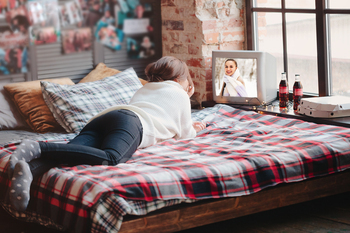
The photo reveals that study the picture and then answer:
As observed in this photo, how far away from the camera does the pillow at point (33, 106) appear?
351 centimetres

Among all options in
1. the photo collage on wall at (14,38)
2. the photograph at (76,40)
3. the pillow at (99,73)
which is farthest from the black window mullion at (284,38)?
the photo collage on wall at (14,38)

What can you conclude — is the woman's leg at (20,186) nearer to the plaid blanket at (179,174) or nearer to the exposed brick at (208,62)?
the plaid blanket at (179,174)

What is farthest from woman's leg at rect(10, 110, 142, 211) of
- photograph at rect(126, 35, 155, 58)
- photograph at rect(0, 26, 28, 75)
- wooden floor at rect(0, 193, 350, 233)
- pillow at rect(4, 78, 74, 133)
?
photograph at rect(126, 35, 155, 58)

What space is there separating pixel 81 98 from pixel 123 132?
106 cm

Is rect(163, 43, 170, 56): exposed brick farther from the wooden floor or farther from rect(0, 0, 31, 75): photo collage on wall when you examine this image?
the wooden floor

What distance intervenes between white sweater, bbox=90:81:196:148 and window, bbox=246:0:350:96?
3.93ft

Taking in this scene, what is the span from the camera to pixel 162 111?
291 cm

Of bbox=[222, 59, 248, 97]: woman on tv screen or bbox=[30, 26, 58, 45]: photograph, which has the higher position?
bbox=[30, 26, 58, 45]: photograph

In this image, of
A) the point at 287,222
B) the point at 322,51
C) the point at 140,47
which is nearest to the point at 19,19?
the point at 140,47

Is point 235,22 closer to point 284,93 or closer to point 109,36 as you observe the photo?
point 284,93

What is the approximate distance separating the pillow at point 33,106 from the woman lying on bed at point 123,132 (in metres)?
0.81

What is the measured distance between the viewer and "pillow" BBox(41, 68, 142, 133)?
3.44 metres

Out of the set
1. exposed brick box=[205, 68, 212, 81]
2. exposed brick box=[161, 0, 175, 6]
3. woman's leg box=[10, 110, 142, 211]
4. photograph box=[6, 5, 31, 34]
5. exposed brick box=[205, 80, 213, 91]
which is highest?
exposed brick box=[161, 0, 175, 6]

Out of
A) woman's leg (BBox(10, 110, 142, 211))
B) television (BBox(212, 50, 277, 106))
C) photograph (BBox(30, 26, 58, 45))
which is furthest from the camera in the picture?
photograph (BBox(30, 26, 58, 45))
